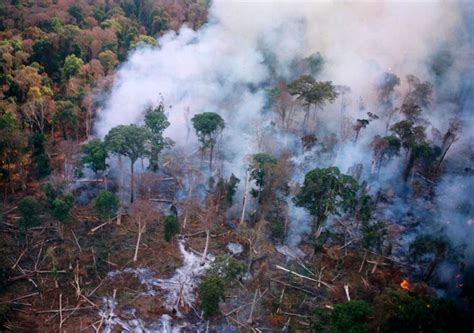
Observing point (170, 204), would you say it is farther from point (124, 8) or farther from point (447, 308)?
point (124, 8)

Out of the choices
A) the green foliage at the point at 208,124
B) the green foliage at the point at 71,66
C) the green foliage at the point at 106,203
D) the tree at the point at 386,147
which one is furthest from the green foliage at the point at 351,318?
the green foliage at the point at 71,66

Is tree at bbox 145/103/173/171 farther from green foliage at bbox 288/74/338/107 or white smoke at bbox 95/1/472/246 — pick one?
green foliage at bbox 288/74/338/107

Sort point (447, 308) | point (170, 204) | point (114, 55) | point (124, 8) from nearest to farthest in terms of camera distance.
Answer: point (447, 308), point (170, 204), point (114, 55), point (124, 8)

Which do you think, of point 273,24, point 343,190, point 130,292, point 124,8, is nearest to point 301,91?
point 343,190

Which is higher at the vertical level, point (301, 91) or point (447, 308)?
point (301, 91)

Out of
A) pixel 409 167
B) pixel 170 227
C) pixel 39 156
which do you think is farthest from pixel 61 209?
pixel 409 167

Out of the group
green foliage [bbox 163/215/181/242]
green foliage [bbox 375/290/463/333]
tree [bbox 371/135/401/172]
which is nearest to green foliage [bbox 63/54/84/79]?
green foliage [bbox 163/215/181/242]

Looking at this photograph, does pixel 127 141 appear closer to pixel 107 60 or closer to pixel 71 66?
pixel 71 66
